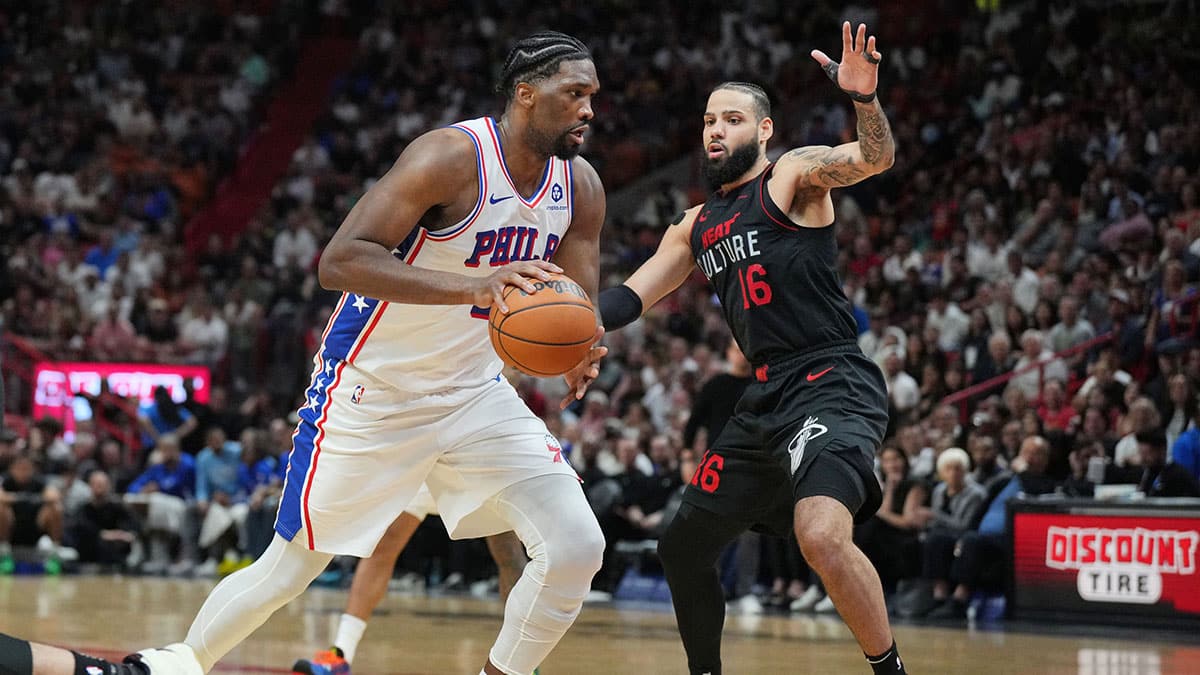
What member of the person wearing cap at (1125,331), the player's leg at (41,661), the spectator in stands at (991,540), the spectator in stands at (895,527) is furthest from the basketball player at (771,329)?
the person wearing cap at (1125,331)

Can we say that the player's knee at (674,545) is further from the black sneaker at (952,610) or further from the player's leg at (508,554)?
the black sneaker at (952,610)

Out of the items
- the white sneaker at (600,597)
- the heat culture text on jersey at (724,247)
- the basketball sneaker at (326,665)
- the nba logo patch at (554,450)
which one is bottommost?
the white sneaker at (600,597)

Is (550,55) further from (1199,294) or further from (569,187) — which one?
(1199,294)

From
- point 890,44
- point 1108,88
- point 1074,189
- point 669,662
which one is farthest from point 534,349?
point 890,44

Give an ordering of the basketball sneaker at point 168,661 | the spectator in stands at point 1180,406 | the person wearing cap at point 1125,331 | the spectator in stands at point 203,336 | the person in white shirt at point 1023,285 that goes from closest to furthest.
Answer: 1. the basketball sneaker at point 168,661
2. the spectator in stands at point 1180,406
3. the person wearing cap at point 1125,331
4. the person in white shirt at point 1023,285
5. the spectator in stands at point 203,336

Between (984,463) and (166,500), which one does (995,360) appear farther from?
(166,500)

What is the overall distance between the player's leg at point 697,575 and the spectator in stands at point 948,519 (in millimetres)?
5860

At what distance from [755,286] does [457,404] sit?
1188 mm

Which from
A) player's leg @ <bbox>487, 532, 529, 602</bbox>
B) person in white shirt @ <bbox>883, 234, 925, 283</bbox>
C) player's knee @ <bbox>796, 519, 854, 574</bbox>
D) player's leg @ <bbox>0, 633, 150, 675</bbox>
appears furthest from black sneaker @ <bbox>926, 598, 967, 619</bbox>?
player's leg @ <bbox>0, 633, 150, 675</bbox>

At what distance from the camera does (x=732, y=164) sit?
226 inches

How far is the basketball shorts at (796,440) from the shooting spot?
201 inches

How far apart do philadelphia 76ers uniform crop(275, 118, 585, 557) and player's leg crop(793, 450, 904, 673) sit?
0.81m

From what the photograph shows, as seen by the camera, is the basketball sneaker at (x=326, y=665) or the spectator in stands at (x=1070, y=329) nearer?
the basketball sneaker at (x=326, y=665)

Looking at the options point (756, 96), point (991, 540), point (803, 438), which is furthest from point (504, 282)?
point (991, 540)
